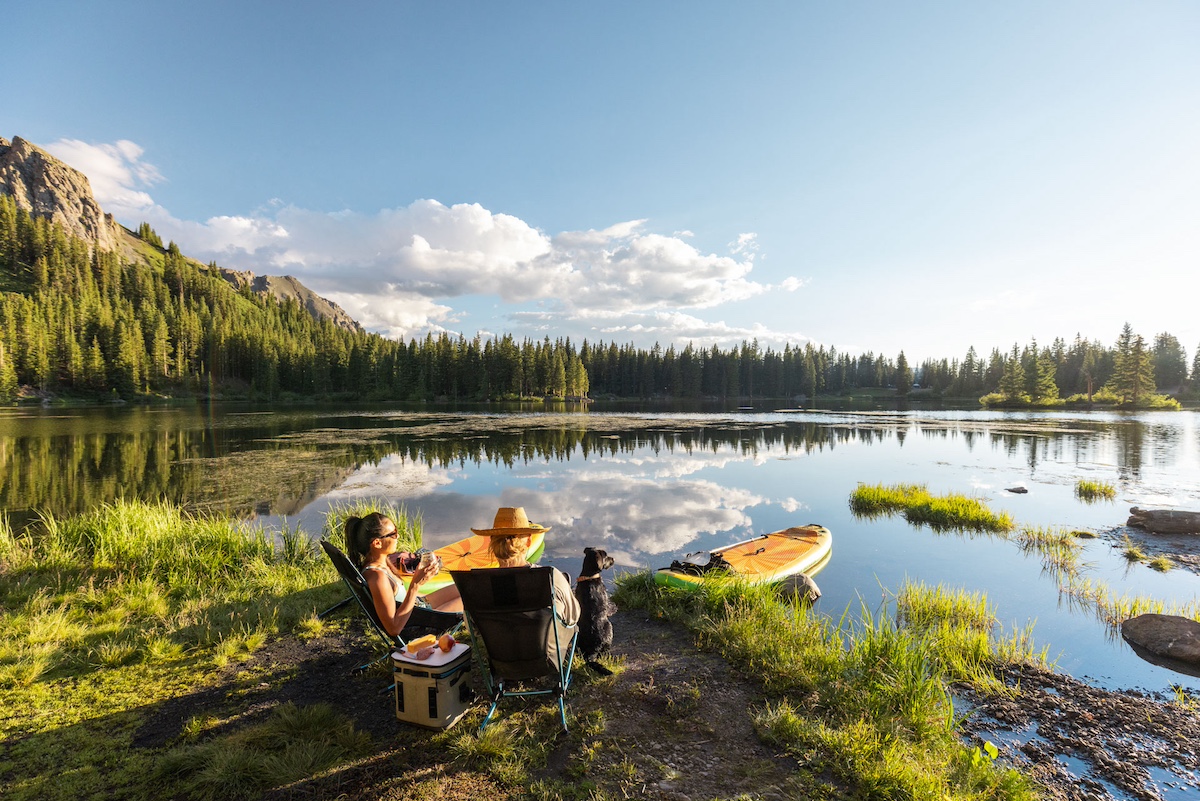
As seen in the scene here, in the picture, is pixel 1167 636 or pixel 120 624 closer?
pixel 120 624

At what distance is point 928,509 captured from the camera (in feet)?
50.1

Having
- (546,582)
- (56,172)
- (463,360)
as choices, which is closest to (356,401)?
(463,360)

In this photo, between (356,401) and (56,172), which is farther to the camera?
(56,172)

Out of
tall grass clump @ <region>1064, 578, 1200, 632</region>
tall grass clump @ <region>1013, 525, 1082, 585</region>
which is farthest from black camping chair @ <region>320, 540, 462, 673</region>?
tall grass clump @ <region>1013, 525, 1082, 585</region>

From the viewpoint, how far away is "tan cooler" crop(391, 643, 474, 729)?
13.1ft

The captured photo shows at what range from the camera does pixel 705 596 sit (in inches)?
288

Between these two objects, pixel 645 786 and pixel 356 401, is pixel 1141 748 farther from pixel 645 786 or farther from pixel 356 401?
pixel 356 401

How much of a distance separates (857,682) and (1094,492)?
19192 millimetres

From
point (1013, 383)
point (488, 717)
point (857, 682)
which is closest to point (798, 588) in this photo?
point (857, 682)

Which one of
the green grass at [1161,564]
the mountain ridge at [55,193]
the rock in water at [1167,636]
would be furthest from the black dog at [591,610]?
the mountain ridge at [55,193]

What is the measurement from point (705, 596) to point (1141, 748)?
14.7ft

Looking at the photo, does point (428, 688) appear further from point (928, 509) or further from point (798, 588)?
point (928, 509)

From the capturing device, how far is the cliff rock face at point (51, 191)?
16125 centimetres

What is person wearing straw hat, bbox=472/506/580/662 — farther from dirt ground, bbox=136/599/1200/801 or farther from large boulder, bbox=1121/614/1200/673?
large boulder, bbox=1121/614/1200/673
